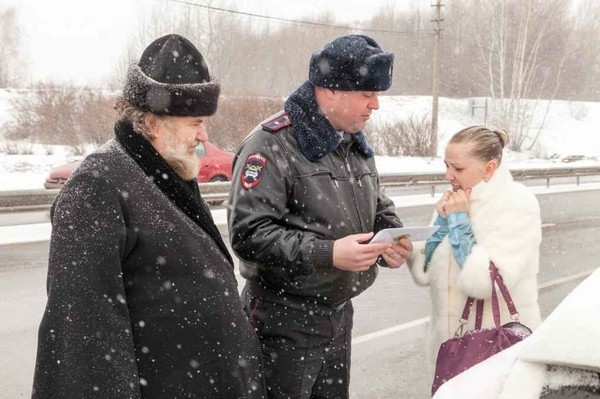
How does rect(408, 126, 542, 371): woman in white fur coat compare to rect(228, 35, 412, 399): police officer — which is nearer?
rect(228, 35, 412, 399): police officer

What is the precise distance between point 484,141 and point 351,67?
82 centimetres

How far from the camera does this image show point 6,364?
16.7ft

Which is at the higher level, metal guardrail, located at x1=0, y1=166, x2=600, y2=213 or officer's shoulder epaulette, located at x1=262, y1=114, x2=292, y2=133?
officer's shoulder epaulette, located at x1=262, y1=114, x2=292, y2=133

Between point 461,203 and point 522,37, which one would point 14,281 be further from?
point 522,37

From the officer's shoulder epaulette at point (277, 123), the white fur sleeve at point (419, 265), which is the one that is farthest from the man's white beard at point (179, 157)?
the white fur sleeve at point (419, 265)

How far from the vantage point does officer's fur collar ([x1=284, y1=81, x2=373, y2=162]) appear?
8.39 ft

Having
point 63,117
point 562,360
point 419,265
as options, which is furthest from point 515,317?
point 63,117

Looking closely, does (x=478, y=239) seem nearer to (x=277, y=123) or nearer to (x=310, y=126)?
(x=310, y=126)

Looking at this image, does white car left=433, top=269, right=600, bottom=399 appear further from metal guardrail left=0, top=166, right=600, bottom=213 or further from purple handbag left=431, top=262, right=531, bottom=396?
metal guardrail left=0, top=166, right=600, bottom=213

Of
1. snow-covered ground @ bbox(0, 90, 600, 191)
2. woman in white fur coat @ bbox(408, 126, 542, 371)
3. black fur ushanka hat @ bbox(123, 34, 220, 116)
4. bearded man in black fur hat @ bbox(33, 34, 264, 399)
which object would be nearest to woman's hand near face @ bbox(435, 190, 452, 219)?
woman in white fur coat @ bbox(408, 126, 542, 371)

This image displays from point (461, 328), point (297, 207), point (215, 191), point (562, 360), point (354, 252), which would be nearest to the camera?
point (562, 360)

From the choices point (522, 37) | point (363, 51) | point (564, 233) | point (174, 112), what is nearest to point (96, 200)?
point (174, 112)

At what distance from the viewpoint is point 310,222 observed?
8.35ft

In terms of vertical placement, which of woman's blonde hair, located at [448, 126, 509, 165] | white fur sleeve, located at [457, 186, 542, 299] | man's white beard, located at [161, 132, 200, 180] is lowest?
white fur sleeve, located at [457, 186, 542, 299]
